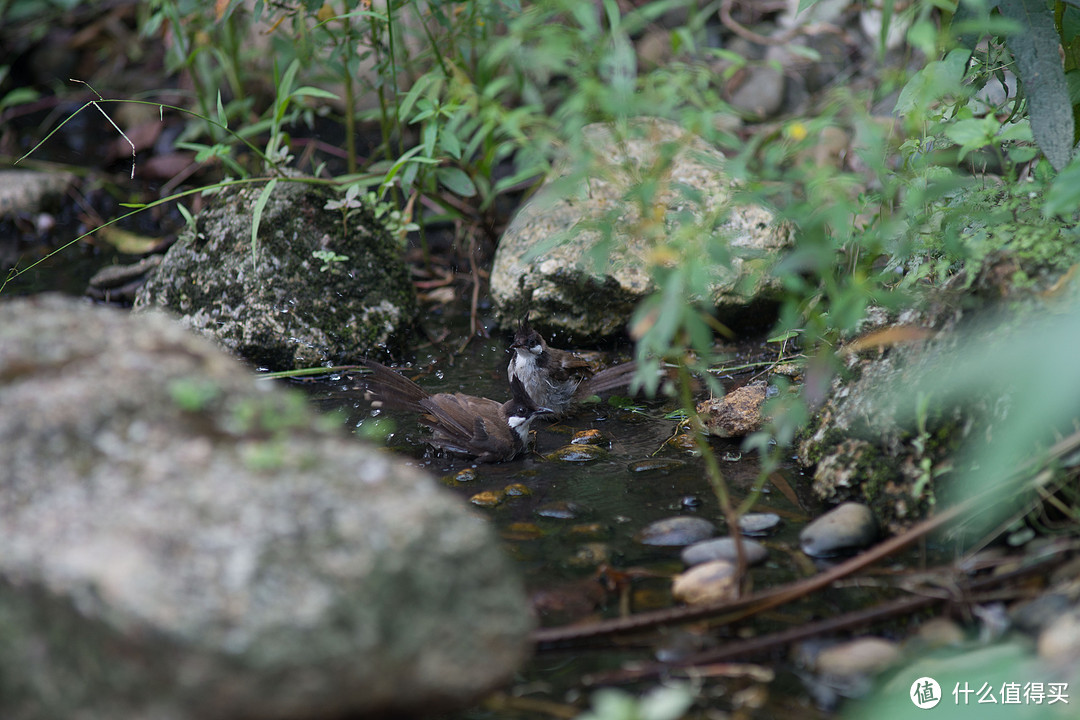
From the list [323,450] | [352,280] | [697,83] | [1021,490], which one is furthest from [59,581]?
[352,280]

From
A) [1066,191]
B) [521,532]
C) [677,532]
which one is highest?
[1066,191]

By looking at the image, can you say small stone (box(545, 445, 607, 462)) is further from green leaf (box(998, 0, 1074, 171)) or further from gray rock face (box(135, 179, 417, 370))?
green leaf (box(998, 0, 1074, 171))

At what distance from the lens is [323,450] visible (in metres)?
1.97

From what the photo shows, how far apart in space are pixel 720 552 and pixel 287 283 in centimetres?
316

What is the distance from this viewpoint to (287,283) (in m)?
5.02

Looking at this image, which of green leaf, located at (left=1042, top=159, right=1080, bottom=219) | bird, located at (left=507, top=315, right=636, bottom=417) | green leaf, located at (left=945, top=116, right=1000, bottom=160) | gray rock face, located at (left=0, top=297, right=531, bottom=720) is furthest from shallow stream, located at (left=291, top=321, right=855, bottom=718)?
green leaf, located at (left=945, top=116, right=1000, bottom=160)

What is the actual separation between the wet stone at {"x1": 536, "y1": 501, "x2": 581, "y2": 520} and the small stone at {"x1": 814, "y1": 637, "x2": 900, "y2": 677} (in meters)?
1.21

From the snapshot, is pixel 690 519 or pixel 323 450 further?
pixel 690 519

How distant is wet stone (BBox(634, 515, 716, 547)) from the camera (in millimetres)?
3053

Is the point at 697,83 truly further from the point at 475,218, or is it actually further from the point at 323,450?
the point at 475,218

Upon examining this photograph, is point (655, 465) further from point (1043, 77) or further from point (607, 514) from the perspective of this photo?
point (1043, 77)

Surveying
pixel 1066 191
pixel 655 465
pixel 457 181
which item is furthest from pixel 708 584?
pixel 457 181

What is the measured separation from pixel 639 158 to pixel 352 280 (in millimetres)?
1983

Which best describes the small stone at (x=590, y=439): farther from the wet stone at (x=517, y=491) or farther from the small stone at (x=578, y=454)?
the wet stone at (x=517, y=491)
